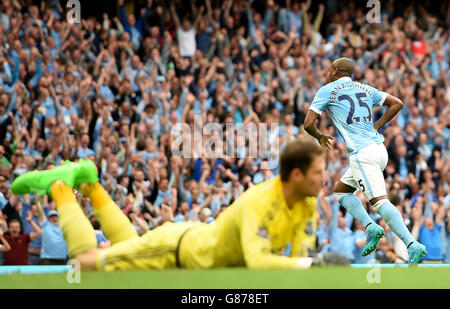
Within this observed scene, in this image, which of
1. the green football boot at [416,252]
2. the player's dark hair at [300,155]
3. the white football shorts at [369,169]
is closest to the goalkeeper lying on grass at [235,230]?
the player's dark hair at [300,155]

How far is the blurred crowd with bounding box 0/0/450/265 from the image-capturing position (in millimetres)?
13680

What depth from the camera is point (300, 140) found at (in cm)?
575

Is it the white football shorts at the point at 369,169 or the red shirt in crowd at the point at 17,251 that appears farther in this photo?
the red shirt in crowd at the point at 17,251

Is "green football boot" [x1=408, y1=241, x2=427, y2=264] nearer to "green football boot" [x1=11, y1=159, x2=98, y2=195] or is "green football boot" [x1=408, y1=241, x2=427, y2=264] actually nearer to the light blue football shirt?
the light blue football shirt

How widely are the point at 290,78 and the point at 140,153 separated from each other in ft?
14.1

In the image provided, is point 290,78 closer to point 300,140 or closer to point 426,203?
point 426,203

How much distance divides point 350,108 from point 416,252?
63.6 inches

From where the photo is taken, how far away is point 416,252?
25.3ft

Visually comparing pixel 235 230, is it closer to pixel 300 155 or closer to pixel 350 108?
pixel 300 155

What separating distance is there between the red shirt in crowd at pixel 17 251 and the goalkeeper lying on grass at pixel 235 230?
6080 mm

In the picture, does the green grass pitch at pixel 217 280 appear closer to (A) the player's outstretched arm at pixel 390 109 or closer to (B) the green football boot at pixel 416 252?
(B) the green football boot at pixel 416 252

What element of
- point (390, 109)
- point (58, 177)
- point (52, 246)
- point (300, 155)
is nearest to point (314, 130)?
point (390, 109)

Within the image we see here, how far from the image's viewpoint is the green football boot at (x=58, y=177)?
6363 mm

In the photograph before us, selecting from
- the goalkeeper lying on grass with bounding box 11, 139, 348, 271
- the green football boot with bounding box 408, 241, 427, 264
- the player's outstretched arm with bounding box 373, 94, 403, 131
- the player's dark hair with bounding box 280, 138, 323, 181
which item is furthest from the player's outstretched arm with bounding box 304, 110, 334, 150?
the player's dark hair with bounding box 280, 138, 323, 181
